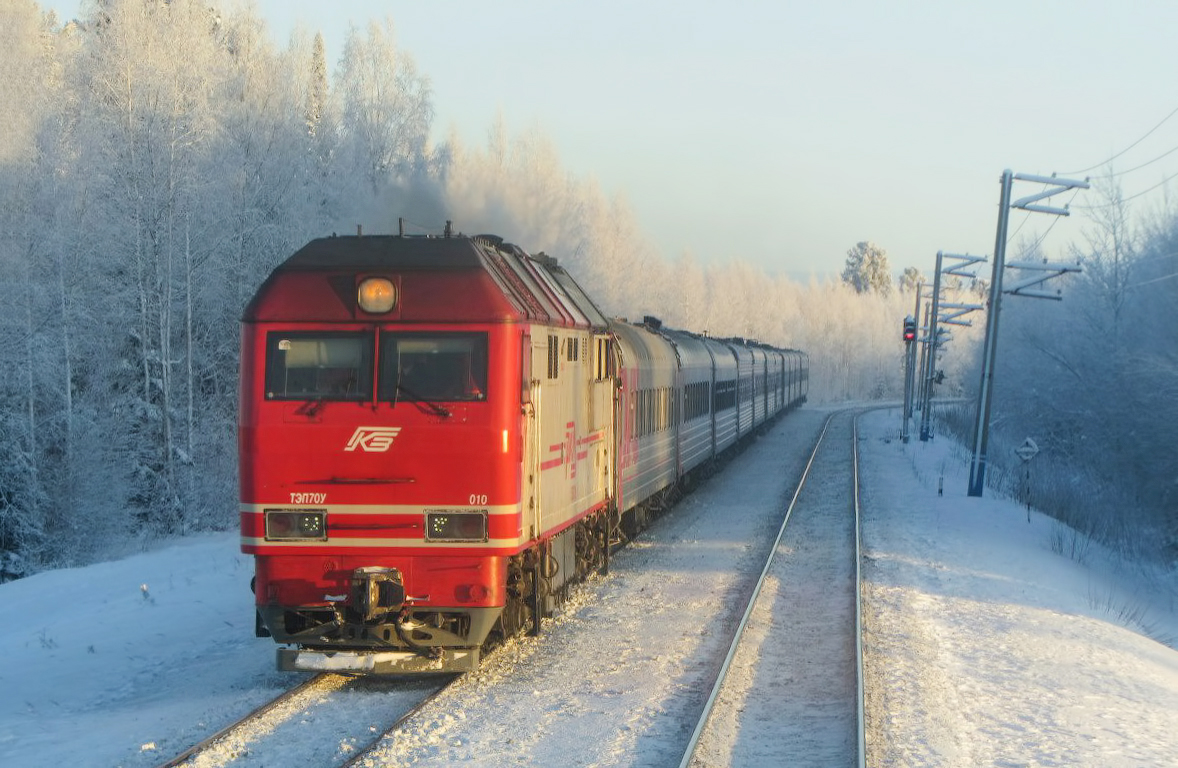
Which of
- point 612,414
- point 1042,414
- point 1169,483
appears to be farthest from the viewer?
point 1042,414

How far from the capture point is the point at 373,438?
877 cm

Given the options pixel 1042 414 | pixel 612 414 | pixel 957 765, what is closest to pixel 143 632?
pixel 612 414

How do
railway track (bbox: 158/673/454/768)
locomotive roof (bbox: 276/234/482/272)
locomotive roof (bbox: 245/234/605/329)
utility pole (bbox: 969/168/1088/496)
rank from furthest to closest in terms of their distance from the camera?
1. utility pole (bbox: 969/168/1088/496)
2. locomotive roof (bbox: 276/234/482/272)
3. locomotive roof (bbox: 245/234/605/329)
4. railway track (bbox: 158/673/454/768)

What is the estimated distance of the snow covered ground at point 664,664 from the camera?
25.7ft

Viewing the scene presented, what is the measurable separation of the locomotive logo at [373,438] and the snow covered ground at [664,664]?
6.44ft

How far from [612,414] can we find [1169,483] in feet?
59.8

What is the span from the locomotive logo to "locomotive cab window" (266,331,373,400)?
307mm

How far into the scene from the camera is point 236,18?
4275cm

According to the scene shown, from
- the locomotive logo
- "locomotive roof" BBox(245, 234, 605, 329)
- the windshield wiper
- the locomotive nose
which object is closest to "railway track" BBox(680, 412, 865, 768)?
the locomotive nose

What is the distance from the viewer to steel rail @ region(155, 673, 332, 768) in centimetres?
700

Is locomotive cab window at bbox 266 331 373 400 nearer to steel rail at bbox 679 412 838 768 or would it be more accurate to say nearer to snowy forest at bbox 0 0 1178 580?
steel rail at bbox 679 412 838 768

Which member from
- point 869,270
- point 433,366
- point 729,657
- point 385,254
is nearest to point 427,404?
point 433,366

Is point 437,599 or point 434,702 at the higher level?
point 437,599

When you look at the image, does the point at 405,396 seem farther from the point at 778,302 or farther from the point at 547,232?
the point at 778,302
